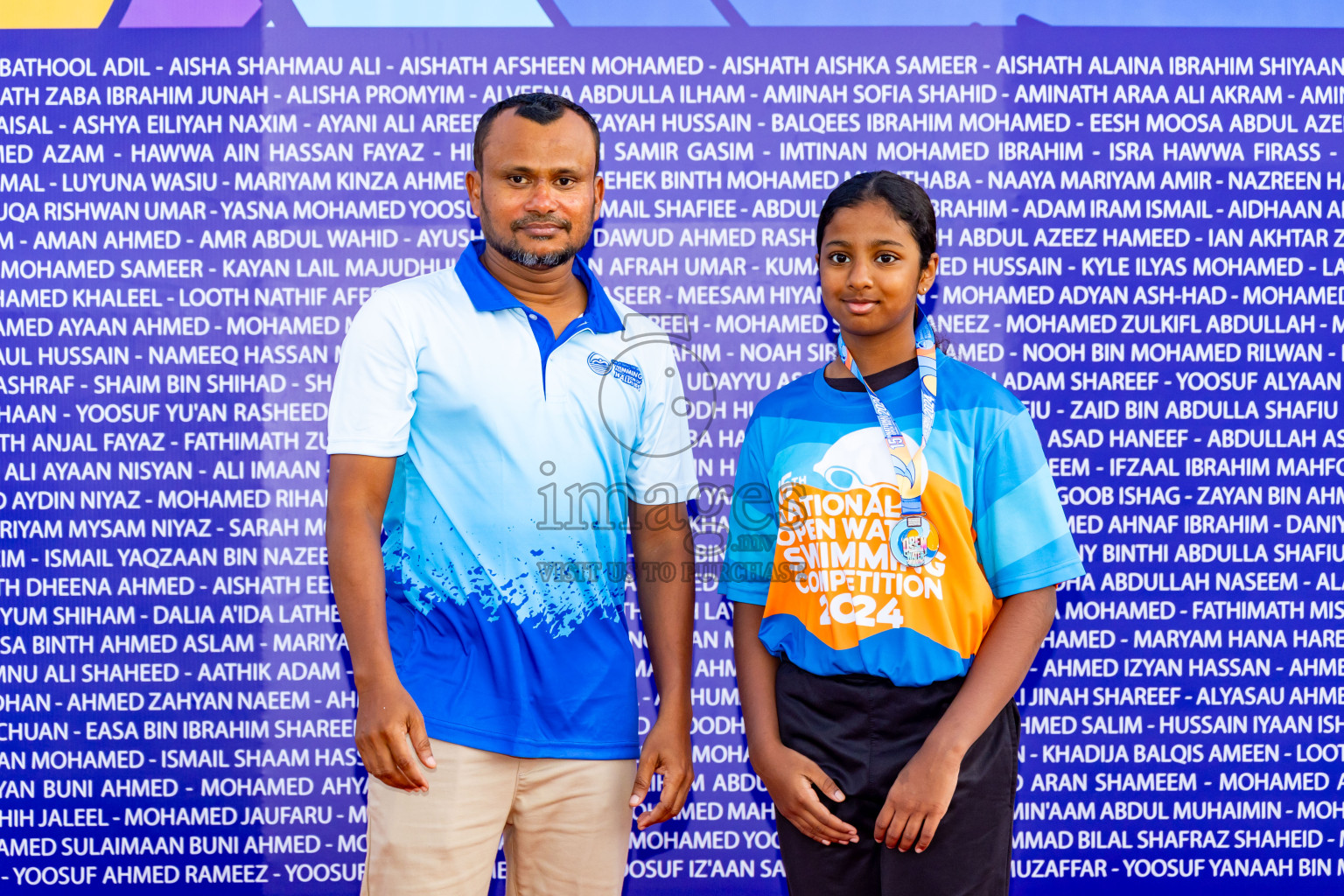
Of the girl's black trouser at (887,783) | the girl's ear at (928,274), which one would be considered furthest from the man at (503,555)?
the girl's ear at (928,274)

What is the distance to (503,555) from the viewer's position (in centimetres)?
170

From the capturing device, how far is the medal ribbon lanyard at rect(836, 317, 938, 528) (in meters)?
1.58

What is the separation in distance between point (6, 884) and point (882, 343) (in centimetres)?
264

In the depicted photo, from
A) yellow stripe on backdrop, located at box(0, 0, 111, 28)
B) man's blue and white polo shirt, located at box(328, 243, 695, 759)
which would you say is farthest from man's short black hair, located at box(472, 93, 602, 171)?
yellow stripe on backdrop, located at box(0, 0, 111, 28)

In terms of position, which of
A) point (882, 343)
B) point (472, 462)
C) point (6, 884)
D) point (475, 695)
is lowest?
point (6, 884)

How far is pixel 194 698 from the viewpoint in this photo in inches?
94.8

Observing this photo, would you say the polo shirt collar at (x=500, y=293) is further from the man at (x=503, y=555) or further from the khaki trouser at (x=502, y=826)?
the khaki trouser at (x=502, y=826)

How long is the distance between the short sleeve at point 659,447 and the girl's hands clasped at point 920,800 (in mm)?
672

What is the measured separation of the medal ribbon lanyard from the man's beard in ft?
1.99

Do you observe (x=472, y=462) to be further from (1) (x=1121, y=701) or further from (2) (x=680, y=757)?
(1) (x=1121, y=701)

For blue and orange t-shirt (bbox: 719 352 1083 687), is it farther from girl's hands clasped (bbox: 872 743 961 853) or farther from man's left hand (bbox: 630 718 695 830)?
man's left hand (bbox: 630 718 695 830)

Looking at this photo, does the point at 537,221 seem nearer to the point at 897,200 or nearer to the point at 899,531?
the point at 897,200

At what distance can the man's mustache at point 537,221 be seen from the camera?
1.71m

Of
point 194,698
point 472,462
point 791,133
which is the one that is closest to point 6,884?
point 194,698
